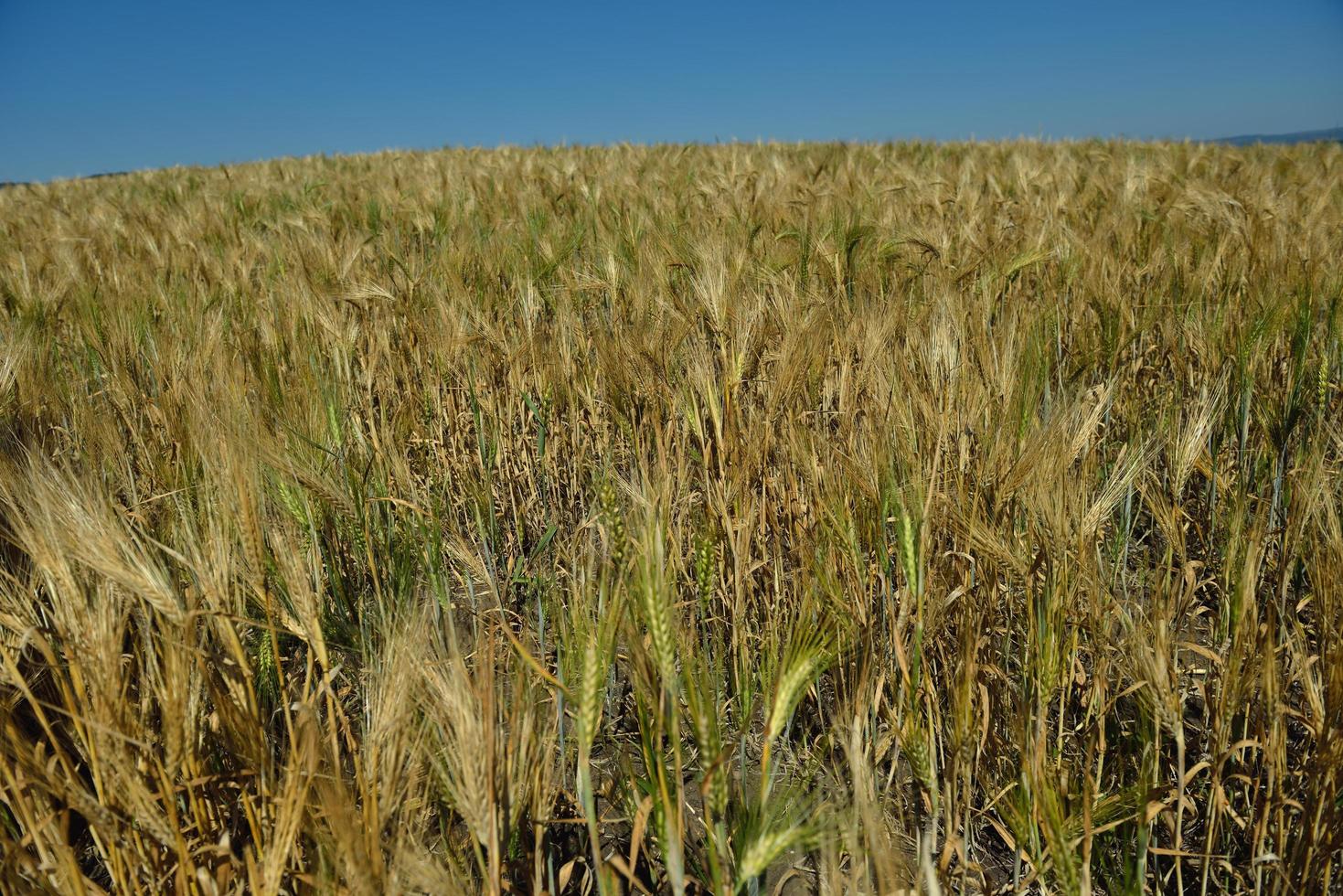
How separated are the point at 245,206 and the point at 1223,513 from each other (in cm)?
604

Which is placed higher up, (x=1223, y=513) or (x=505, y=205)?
(x=505, y=205)

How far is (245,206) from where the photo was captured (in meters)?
5.46

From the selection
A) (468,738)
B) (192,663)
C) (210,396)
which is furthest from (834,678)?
(210,396)

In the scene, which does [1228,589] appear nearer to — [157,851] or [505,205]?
[157,851]

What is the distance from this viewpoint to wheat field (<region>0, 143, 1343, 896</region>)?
0.82 meters

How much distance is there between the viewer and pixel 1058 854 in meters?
0.78

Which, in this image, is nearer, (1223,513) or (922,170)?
(1223,513)

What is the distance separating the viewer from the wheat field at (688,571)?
816mm

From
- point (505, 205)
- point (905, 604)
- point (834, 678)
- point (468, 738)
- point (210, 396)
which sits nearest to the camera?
point (468, 738)

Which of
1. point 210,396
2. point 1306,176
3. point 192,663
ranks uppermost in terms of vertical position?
point 1306,176

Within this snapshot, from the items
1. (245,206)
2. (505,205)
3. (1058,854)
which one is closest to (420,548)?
(1058,854)

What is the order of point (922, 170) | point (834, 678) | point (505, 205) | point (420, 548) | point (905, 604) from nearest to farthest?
1. point (905, 604)
2. point (834, 678)
3. point (420, 548)
4. point (505, 205)
5. point (922, 170)

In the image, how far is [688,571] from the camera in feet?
5.78

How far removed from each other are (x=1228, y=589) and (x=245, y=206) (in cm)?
614
